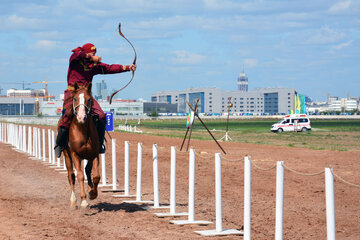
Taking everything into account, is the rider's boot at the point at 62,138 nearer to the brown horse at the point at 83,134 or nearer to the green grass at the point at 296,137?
the brown horse at the point at 83,134

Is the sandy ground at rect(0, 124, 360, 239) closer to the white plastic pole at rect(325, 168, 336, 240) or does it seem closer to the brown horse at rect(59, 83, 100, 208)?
the brown horse at rect(59, 83, 100, 208)

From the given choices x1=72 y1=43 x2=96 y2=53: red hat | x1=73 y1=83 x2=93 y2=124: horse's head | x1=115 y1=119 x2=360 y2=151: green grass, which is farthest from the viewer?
x1=115 y1=119 x2=360 y2=151: green grass

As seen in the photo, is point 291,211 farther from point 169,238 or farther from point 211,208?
point 169,238

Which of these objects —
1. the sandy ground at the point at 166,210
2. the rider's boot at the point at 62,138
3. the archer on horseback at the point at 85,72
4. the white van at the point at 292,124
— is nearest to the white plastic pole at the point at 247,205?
the sandy ground at the point at 166,210

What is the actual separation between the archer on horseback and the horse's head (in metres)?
0.38

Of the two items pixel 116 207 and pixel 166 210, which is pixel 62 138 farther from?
pixel 166 210

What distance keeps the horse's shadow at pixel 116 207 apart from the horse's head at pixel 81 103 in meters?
2.15

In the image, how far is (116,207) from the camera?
1108cm

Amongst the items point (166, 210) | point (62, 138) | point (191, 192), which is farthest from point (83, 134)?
point (166, 210)

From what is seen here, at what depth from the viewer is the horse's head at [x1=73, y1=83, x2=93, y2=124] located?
9.59 meters

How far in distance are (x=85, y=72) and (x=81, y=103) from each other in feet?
3.74

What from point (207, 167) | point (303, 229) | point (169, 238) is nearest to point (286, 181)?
point (207, 167)

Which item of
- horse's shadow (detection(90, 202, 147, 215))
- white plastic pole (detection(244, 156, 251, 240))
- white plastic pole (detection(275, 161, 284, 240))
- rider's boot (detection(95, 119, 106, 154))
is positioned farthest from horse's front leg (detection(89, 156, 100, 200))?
white plastic pole (detection(275, 161, 284, 240))

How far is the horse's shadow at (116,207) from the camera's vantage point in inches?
423
